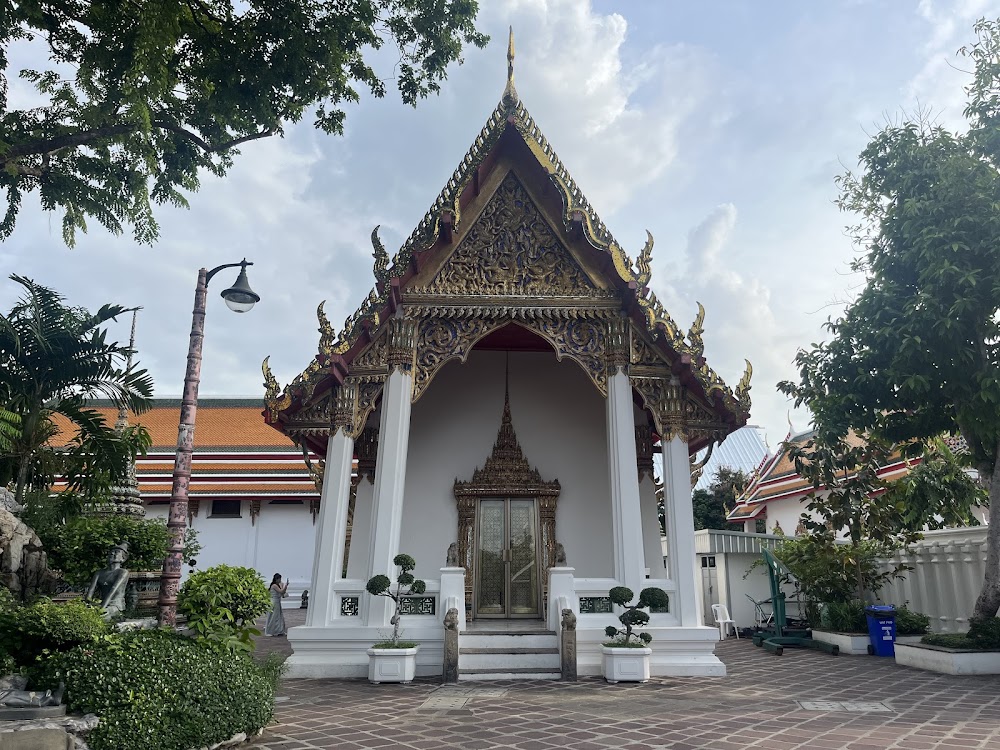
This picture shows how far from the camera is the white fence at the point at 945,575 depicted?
932 centimetres

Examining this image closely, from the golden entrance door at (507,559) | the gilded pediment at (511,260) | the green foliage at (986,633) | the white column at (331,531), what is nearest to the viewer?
the green foliage at (986,633)

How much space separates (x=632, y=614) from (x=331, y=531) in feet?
11.9

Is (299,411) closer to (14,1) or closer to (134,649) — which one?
(134,649)

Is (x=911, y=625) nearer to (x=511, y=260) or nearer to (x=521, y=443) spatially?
(x=521, y=443)

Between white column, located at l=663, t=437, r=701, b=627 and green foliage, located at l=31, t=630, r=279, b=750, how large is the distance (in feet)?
16.5

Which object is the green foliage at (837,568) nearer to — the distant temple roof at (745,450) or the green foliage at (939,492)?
the green foliage at (939,492)

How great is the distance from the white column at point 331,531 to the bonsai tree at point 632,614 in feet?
10.6

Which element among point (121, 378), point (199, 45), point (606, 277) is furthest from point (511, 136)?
Result: point (121, 378)

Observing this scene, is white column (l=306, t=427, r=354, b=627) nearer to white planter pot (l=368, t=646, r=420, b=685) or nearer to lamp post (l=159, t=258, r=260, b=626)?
white planter pot (l=368, t=646, r=420, b=685)

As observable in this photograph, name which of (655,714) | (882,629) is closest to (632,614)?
(655,714)

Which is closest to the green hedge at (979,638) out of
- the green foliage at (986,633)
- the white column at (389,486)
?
the green foliage at (986,633)

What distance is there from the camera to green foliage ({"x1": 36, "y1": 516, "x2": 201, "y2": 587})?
746 centimetres

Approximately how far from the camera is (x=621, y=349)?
8805 millimetres

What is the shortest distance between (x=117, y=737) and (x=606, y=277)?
7.12 meters
